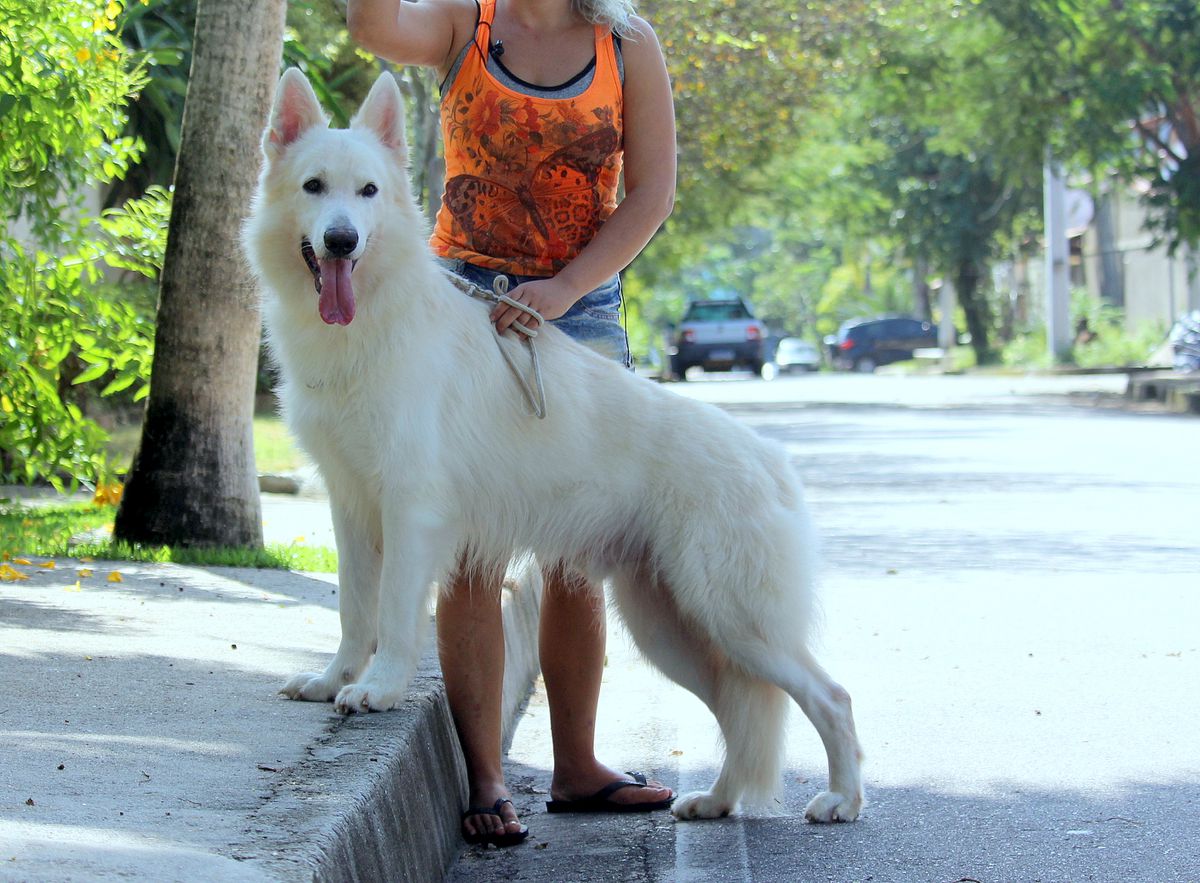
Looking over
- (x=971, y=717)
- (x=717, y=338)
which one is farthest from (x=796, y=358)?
(x=971, y=717)

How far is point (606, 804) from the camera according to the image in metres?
4.62

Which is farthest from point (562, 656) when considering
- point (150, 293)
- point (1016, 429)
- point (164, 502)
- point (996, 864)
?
point (1016, 429)

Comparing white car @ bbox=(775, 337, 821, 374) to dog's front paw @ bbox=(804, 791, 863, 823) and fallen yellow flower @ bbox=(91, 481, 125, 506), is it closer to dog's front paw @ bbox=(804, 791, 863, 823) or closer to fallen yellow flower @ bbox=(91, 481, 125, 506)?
fallen yellow flower @ bbox=(91, 481, 125, 506)

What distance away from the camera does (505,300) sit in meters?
4.37

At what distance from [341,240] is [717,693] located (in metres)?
1.68

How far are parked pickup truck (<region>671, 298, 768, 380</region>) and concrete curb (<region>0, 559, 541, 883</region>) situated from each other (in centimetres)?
3569

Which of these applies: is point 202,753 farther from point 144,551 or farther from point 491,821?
point 144,551

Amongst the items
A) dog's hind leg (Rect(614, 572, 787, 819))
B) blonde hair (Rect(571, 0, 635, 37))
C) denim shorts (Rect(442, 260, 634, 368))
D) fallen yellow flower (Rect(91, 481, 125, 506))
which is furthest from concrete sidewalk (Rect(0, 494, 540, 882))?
fallen yellow flower (Rect(91, 481, 125, 506))

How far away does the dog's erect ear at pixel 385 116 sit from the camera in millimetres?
4289

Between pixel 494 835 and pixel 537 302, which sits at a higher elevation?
pixel 537 302

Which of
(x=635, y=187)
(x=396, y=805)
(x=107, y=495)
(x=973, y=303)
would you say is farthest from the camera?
(x=973, y=303)

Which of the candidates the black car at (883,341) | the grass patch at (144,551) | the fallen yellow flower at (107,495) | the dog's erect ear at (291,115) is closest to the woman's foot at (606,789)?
the dog's erect ear at (291,115)

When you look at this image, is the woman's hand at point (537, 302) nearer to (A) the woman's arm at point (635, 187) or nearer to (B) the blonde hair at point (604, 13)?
(A) the woman's arm at point (635, 187)

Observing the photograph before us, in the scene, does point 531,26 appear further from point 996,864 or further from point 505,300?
point 996,864
